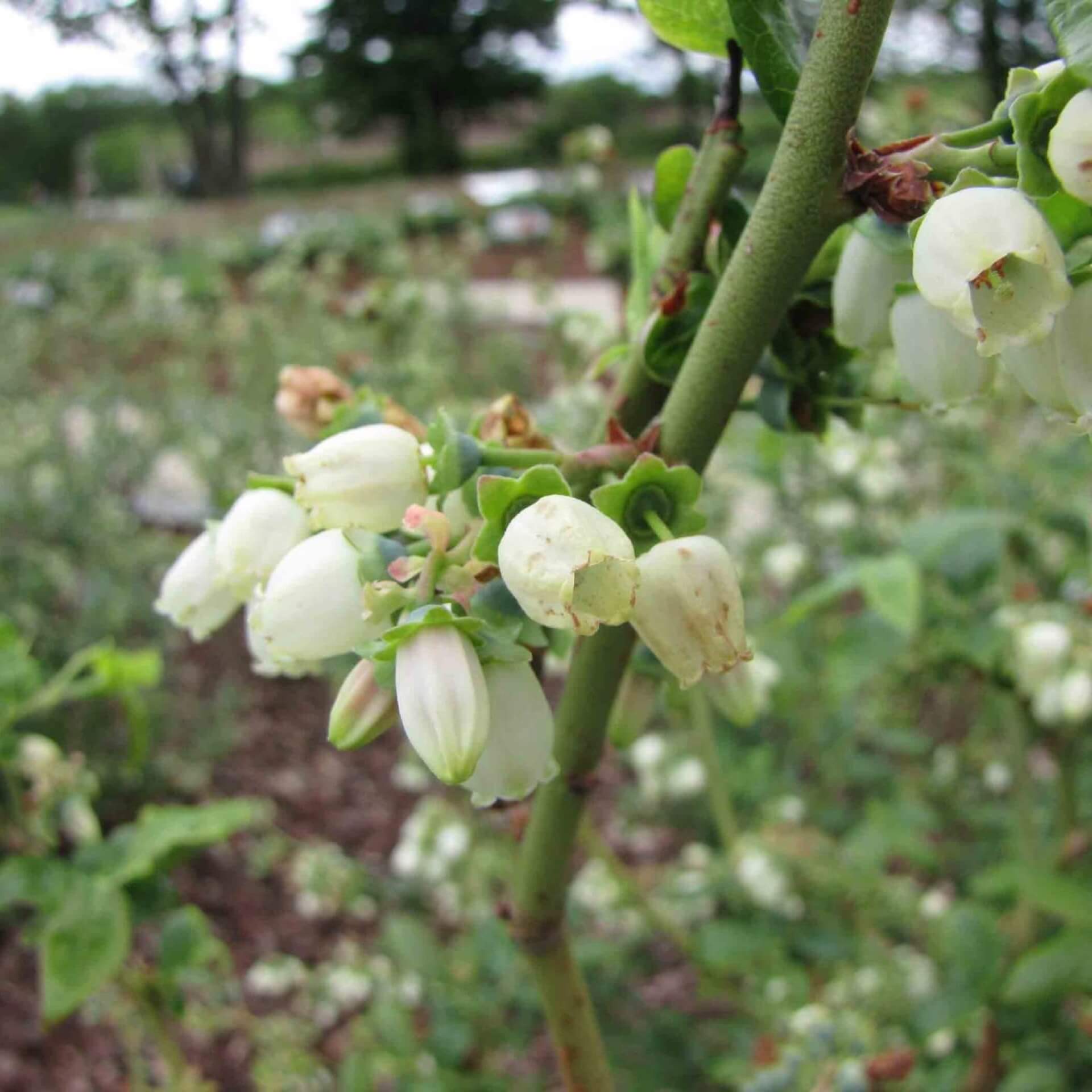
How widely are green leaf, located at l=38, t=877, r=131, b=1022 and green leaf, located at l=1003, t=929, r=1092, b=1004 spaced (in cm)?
78

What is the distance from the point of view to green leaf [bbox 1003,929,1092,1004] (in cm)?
103

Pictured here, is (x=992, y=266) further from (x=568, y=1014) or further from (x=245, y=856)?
(x=245, y=856)

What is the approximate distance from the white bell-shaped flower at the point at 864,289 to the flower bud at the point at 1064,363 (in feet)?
0.19

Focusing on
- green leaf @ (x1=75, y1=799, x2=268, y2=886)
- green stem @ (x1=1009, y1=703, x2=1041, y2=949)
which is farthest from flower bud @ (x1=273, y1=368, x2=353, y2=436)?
green stem @ (x1=1009, y1=703, x2=1041, y2=949)

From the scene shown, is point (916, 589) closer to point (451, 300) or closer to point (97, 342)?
point (451, 300)

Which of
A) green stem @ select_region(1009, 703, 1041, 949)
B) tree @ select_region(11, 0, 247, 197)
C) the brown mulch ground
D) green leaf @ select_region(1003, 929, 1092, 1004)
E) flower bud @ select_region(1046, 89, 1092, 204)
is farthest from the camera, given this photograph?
tree @ select_region(11, 0, 247, 197)

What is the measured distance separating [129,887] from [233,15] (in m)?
18.5

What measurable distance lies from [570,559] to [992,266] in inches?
5.3

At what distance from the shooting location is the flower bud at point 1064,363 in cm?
31

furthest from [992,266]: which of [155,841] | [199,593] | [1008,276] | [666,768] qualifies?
[666,768]

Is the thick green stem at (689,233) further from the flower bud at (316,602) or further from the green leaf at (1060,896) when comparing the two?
the green leaf at (1060,896)

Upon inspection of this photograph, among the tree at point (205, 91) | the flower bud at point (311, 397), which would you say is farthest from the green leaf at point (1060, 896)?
the tree at point (205, 91)

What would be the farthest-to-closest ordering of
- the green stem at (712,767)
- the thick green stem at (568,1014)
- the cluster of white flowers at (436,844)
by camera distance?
A: the cluster of white flowers at (436,844)
the green stem at (712,767)
the thick green stem at (568,1014)

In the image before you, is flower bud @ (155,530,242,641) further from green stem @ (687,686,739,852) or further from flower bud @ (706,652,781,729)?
green stem @ (687,686,739,852)
